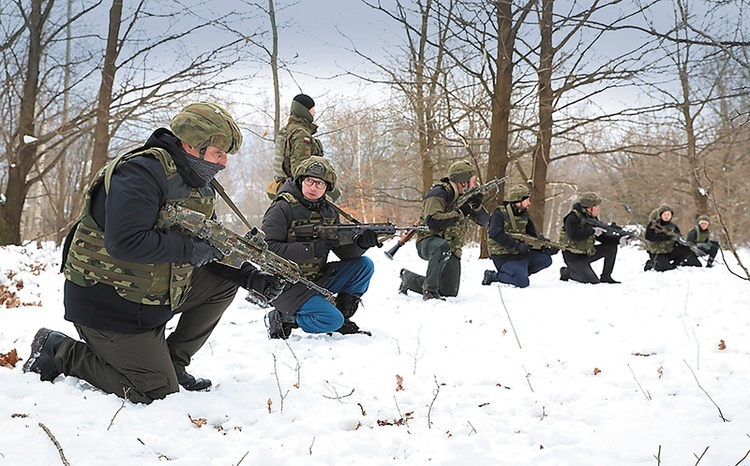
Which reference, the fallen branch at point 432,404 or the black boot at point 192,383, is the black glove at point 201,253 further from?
the fallen branch at point 432,404

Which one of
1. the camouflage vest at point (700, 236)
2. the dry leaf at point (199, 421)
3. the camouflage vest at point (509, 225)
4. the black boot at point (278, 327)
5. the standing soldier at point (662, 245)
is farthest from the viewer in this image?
the camouflage vest at point (700, 236)

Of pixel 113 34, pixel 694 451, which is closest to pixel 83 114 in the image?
pixel 113 34

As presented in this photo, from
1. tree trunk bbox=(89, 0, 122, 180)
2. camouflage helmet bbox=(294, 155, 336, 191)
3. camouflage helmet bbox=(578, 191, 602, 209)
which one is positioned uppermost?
tree trunk bbox=(89, 0, 122, 180)

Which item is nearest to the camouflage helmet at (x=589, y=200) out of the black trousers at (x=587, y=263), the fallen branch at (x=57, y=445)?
the black trousers at (x=587, y=263)

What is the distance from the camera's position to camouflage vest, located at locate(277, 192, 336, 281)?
13.7 feet

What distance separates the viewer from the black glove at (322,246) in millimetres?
4113

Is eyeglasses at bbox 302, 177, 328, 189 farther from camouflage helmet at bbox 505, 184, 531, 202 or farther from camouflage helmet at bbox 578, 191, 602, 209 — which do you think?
camouflage helmet at bbox 578, 191, 602, 209

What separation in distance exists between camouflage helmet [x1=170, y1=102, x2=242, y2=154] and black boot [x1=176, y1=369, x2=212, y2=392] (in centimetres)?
123

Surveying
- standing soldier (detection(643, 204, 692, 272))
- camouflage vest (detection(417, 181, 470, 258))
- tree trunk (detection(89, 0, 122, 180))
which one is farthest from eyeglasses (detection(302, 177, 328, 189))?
standing soldier (detection(643, 204, 692, 272))

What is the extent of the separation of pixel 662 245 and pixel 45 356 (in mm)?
10236

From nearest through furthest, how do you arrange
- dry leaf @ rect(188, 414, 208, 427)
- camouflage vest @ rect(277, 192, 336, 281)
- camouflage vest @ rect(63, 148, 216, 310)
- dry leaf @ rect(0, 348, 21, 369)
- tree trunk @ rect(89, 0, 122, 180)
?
1. dry leaf @ rect(188, 414, 208, 427)
2. camouflage vest @ rect(63, 148, 216, 310)
3. dry leaf @ rect(0, 348, 21, 369)
4. camouflage vest @ rect(277, 192, 336, 281)
5. tree trunk @ rect(89, 0, 122, 180)

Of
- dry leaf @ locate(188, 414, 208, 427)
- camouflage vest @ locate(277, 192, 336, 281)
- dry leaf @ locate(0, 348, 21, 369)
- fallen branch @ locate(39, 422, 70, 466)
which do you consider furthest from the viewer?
camouflage vest @ locate(277, 192, 336, 281)

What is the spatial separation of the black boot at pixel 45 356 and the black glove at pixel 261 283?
0.96 m

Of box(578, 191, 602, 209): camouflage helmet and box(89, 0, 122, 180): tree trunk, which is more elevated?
box(89, 0, 122, 180): tree trunk
